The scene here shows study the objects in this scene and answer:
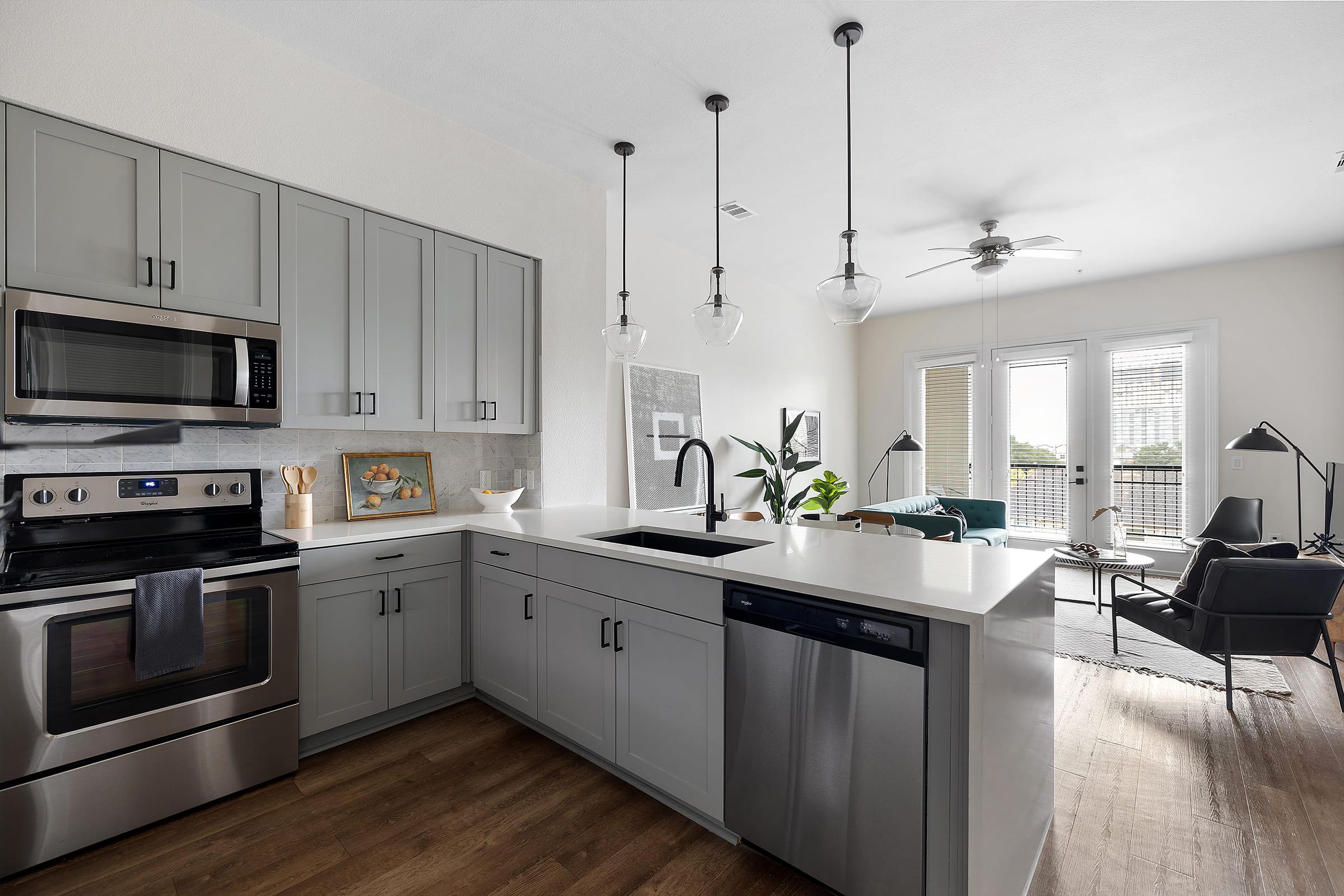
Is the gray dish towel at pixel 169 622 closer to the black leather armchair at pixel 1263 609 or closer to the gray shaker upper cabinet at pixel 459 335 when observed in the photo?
the gray shaker upper cabinet at pixel 459 335

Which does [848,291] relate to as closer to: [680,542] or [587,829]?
[680,542]

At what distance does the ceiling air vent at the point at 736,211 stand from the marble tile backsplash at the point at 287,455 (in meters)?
2.07

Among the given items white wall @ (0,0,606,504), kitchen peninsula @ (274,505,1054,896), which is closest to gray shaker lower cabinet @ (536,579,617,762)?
kitchen peninsula @ (274,505,1054,896)

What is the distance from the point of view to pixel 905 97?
9.25 feet

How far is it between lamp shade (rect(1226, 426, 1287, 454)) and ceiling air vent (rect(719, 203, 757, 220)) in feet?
12.8

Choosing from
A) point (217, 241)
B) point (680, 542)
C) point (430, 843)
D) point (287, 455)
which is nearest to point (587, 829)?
point (430, 843)

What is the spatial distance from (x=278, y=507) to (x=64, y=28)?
186cm

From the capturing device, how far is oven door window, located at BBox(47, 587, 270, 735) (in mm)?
1771

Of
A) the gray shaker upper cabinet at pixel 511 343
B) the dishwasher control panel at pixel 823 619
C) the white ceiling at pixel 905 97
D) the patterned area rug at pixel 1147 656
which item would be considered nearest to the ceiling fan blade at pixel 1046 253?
the white ceiling at pixel 905 97

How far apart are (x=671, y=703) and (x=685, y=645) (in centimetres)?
21

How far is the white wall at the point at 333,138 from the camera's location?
2047 mm

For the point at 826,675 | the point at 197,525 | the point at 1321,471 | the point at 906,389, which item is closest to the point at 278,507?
the point at 197,525

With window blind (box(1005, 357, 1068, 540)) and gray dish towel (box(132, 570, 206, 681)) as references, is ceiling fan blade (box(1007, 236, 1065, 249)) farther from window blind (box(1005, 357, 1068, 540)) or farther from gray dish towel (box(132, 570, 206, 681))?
gray dish towel (box(132, 570, 206, 681))

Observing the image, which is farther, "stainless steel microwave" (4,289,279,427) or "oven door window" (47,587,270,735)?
"stainless steel microwave" (4,289,279,427)
